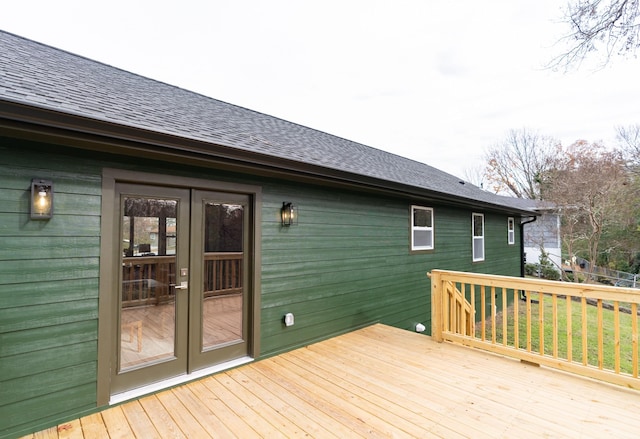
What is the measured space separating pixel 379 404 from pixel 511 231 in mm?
10557

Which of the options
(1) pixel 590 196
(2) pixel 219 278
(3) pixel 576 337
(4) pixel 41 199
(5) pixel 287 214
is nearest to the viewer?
(4) pixel 41 199

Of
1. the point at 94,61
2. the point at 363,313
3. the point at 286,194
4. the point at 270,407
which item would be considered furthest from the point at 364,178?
the point at 94,61

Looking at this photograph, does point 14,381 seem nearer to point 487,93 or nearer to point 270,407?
point 270,407

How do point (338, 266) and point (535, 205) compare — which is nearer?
point (338, 266)

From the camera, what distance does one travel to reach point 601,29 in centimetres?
289

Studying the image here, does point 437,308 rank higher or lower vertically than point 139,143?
lower

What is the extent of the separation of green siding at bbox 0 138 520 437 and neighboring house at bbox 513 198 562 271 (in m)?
15.9

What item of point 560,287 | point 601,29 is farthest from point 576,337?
point 601,29

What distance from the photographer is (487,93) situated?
10.7 m

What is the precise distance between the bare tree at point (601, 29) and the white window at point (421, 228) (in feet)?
11.7

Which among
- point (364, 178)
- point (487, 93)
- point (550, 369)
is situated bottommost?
point (550, 369)

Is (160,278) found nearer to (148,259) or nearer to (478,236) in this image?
(148,259)

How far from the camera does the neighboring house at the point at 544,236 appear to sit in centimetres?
1733

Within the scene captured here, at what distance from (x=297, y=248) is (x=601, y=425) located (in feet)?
10.5
